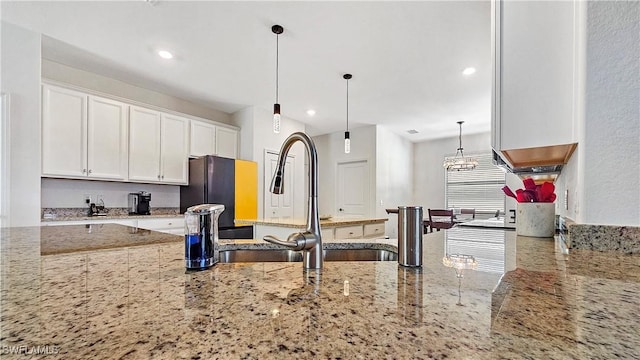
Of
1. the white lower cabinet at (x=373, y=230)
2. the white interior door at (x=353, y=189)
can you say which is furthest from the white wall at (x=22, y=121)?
the white interior door at (x=353, y=189)

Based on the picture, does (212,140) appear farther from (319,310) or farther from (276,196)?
(319,310)

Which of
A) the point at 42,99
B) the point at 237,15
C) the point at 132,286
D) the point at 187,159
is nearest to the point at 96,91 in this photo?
the point at 42,99

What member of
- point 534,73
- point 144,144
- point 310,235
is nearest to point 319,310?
point 310,235

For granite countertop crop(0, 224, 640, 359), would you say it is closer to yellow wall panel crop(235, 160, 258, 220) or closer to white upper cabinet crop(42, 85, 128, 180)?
white upper cabinet crop(42, 85, 128, 180)

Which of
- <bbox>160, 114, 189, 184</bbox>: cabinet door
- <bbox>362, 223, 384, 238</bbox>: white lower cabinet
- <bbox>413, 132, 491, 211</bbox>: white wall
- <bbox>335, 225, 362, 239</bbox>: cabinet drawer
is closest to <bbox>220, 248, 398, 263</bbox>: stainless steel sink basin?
<bbox>335, 225, 362, 239</bbox>: cabinet drawer

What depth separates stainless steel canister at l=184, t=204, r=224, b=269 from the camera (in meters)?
0.75

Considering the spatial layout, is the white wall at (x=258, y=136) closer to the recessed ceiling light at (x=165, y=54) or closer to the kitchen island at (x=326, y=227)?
the kitchen island at (x=326, y=227)

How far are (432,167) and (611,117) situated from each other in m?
5.96

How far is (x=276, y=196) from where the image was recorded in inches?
185

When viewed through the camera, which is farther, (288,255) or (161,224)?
(161,224)

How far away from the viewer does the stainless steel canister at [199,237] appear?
0.75 meters

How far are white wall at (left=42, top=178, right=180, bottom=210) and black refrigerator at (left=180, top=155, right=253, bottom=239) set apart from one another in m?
0.32

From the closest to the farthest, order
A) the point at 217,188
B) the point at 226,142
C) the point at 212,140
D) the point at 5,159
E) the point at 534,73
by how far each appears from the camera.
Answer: the point at 534,73 < the point at 5,159 < the point at 217,188 < the point at 212,140 < the point at 226,142

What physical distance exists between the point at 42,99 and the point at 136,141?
0.90 m
